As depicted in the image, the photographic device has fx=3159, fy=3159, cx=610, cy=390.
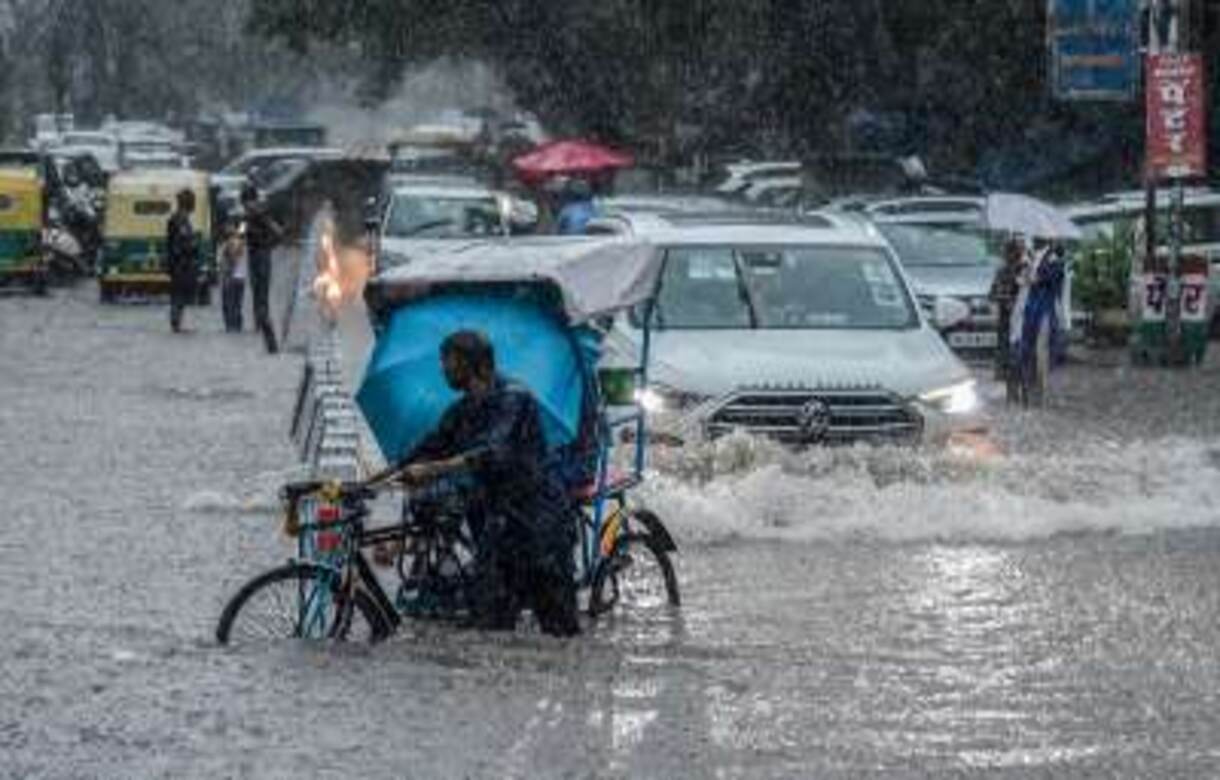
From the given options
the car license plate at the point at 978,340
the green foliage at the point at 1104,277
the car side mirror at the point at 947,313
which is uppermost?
the car side mirror at the point at 947,313

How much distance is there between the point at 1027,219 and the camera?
27.5 m

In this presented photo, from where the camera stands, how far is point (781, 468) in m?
17.4

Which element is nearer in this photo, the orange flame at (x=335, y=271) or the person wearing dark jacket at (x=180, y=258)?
the orange flame at (x=335, y=271)

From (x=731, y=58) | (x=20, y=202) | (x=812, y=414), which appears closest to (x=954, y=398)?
(x=812, y=414)

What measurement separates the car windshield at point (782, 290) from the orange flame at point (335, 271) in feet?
6.37

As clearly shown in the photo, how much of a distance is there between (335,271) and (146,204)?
35.4ft

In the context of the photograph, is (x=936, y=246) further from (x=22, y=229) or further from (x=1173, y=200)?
(x=22, y=229)

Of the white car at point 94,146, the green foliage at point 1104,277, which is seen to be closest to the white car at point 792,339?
the green foliage at point 1104,277

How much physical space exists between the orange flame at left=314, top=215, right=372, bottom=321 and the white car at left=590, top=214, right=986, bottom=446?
1885mm

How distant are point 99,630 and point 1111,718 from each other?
4.61m

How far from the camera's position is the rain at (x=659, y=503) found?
1140 cm

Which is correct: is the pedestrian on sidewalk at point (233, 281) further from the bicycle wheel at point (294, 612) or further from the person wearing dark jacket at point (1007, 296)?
the bicycle wheel at point (294, 612)

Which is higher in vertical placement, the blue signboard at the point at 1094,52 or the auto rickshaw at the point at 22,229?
the blue signboard at the point at 1094,52

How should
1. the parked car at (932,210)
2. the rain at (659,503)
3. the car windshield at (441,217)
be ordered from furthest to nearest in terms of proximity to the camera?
1. the car windshield at (441,217)
2. the parked car at (932,210)
3. the rain at (659,503)
